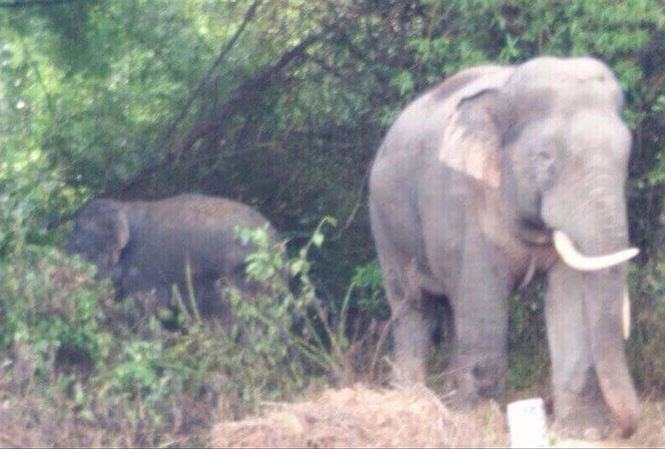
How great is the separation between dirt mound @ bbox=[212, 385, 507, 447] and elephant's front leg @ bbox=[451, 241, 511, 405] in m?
0.82

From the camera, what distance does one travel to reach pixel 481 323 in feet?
25.0

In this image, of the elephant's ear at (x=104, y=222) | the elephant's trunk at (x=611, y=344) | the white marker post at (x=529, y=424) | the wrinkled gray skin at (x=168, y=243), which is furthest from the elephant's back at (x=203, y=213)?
the white marker post at (x=529, y=424)

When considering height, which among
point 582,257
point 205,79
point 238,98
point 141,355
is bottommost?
point 141,355

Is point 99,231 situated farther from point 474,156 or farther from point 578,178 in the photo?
point 578,178

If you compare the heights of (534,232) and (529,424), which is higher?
(534,232)

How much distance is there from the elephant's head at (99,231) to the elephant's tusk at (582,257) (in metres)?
4.18

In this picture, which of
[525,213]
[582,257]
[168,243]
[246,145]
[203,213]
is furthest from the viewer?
[246,145]

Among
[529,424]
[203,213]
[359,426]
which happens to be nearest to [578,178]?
[529,424]

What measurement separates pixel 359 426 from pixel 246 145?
4684 mm

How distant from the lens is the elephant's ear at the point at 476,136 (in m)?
7.57

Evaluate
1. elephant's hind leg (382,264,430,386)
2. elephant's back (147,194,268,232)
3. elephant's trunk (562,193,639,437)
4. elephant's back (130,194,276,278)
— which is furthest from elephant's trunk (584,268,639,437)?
elephant's back (147,194,268,232)

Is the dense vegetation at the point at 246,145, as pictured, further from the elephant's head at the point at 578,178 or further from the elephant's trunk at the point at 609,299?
the elephant's trunk at the point at 609,299

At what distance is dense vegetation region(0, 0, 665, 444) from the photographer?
780cm

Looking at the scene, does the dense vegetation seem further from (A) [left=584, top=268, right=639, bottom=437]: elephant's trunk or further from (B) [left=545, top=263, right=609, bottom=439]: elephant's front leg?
(A) [left=584, top=268, right=639, bottom=437]: elephant's trunk
